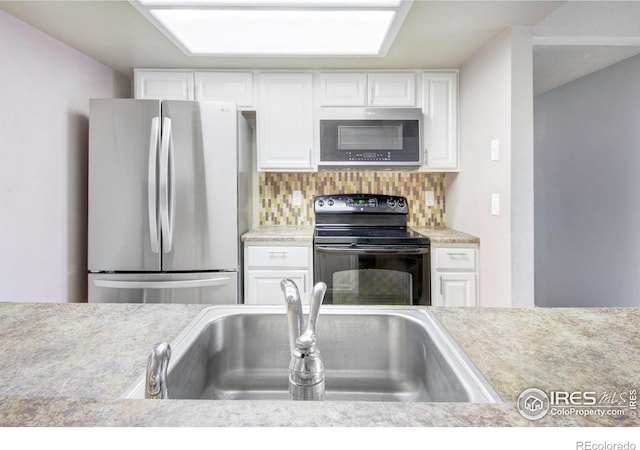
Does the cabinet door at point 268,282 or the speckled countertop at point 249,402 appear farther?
the cabinet door at point 268,282

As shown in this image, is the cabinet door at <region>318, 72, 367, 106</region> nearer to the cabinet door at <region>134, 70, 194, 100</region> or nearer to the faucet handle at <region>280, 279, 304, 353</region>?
the cabinet door at <region>134, 70, 194, 100</region>

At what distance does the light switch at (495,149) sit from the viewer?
2.31 m

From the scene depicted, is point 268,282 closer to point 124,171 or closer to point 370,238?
point 370,238

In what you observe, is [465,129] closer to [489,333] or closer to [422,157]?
[422,157]

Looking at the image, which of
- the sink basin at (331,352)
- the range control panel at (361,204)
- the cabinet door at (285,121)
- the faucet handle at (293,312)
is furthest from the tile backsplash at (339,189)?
the faucet handle at (293,312)

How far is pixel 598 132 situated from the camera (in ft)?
10.4

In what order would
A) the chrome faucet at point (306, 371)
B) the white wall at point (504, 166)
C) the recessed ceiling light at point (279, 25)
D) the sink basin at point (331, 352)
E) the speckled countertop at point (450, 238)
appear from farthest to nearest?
the speckled countertop at point (450, 238), the white wall at point (504, 166), the recessed ceiling light at point (279, 25), the sink basin at point (331, 352), the chrome faucet at point (306, 371)

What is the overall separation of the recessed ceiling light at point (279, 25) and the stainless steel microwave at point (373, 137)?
531mm

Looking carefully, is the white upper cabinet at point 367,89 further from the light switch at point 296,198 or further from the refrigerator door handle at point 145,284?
the refrigerator door handle at point 145,284

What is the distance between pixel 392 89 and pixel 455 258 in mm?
1348

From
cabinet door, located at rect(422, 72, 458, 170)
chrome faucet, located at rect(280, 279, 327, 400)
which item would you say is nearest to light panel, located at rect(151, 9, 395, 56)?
cabinet door, located at rect(422, 72, 458, 170)

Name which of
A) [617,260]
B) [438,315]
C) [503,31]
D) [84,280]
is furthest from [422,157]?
[84,280]

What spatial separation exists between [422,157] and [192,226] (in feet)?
5.70

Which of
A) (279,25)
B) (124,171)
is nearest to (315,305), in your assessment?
(279,25)
